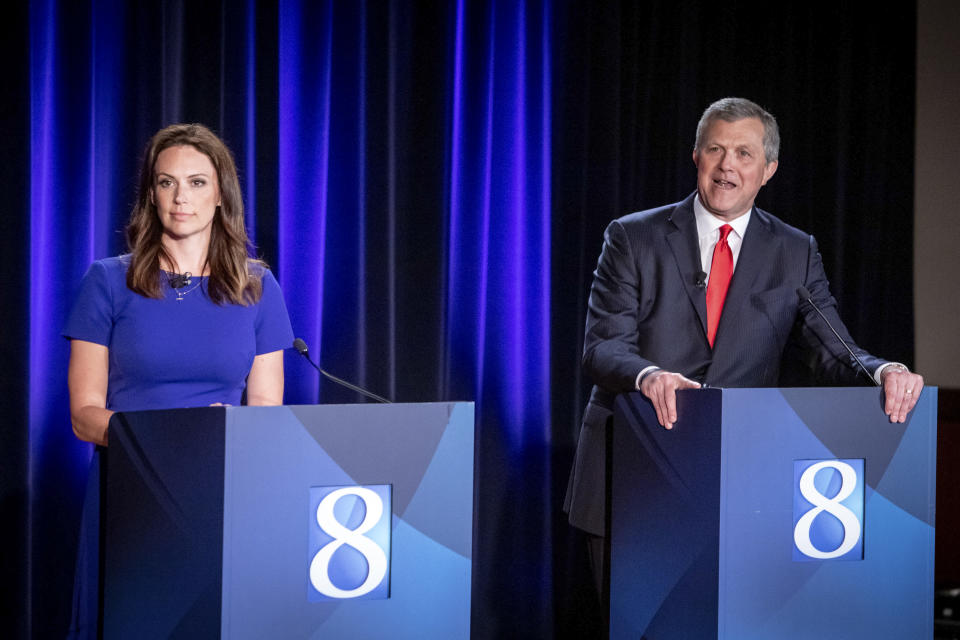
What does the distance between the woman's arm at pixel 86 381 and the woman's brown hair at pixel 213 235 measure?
0.59ft

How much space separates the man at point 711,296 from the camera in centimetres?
217

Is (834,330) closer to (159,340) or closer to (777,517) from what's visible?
(777,517)

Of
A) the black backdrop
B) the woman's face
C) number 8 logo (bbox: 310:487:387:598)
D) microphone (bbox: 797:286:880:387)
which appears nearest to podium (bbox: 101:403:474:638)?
number 8 logo (bbox: 310:487:387:598)

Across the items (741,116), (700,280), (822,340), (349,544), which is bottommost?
(349,544)

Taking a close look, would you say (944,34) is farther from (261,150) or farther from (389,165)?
(261,150)

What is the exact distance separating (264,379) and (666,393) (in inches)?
39.5

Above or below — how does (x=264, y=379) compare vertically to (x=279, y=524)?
above

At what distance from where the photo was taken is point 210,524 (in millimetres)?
1410

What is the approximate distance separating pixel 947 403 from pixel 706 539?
2963 millimetres

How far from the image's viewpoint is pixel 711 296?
7.30 feet

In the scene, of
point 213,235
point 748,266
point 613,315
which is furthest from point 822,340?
point 213,235

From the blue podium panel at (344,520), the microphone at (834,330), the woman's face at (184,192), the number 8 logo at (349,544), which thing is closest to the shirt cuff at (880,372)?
the microphone at (834,330)

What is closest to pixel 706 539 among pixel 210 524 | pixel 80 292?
pixel 210 524

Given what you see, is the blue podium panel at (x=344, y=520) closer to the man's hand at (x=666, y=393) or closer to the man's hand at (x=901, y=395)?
the man's hand at (x=666, y=393)
